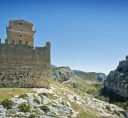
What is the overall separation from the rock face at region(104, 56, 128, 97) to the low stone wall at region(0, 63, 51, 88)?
249ft

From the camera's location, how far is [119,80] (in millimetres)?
150125

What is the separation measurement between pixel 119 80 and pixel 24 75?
89.5 m

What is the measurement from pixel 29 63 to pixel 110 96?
301ft

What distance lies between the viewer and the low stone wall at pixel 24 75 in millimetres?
65000

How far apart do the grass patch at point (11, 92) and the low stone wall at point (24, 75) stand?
2680mm

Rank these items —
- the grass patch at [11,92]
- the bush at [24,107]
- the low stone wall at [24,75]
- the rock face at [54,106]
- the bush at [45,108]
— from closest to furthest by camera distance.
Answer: the rock face at [54,106] → the bush at [24,107] → the bush at [45,108] → the grass patch at [11,92] → the low stone wall at [24,75]

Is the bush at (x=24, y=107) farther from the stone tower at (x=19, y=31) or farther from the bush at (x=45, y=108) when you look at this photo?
the stone tower at (x=19, y=31)

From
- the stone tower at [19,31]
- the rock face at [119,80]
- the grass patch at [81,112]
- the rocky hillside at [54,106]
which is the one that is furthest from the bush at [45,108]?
the rock face at [119,80]

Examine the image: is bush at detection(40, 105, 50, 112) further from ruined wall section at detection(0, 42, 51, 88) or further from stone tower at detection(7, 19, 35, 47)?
stone tower at detection(7, 19, 35, 47)

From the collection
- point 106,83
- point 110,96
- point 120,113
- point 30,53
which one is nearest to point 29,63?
point 30,53

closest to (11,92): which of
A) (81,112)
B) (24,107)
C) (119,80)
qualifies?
(24,107)

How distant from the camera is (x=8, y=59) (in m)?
65.4

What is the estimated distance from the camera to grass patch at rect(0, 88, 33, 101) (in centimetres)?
5778

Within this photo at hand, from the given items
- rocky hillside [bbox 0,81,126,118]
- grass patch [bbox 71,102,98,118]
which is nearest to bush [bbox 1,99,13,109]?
rocky hillside [bbox 0,81,126,118]
